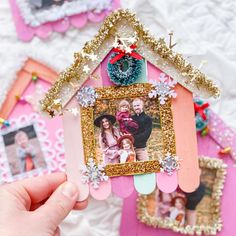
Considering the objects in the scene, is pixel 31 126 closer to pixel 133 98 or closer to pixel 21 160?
pixel 21 160

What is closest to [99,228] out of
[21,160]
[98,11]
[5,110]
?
[21,160]

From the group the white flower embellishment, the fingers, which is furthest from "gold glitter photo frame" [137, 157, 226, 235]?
the white flower embellishment

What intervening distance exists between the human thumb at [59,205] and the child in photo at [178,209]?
0.30 meters

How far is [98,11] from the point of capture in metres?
1.10

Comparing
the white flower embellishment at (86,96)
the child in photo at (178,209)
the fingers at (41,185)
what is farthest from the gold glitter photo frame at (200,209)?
the white flower embellishment at (86,96)

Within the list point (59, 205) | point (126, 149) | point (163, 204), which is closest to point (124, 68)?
point (126, 149)

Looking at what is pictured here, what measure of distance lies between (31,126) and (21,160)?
0.27 ft

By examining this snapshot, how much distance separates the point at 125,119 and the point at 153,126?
0.05 meters

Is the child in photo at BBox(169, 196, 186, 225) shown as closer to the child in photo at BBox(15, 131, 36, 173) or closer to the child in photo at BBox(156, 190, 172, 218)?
the child in photo at BBox(156, 190, 172, 218)

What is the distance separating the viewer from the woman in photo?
767mm

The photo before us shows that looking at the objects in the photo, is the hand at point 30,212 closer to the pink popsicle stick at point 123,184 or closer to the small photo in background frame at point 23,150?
the pink popsicle stick at point 123,184

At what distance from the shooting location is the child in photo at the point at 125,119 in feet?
2.50

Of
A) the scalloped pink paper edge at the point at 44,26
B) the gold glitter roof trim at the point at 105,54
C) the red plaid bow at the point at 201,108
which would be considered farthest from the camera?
the scalloped pink paper edge at the point at 44,26

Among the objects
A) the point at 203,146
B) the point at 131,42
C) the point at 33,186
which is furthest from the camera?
the point at 203,146
